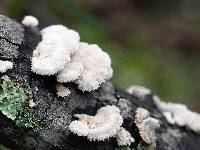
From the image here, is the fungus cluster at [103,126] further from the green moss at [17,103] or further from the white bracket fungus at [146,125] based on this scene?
the green moss at [17,103]

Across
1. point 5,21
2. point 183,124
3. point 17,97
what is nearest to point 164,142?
point 183,124

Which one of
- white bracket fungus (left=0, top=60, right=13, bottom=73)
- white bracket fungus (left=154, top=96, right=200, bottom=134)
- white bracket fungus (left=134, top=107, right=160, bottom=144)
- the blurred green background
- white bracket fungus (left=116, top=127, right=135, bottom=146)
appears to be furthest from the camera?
the blurred green background

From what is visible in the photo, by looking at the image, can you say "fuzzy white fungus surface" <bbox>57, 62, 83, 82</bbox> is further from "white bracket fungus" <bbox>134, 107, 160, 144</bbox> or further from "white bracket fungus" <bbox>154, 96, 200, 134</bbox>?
"white bracket fungus" <bbox>154, 96, 200, 134</bbox>

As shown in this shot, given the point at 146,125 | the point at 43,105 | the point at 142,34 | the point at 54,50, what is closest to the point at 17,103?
the point at 43,105

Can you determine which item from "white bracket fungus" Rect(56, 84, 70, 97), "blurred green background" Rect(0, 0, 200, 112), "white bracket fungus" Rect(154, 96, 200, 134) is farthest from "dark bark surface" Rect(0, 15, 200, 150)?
"blurred green background" Rect(0, 0, 200, 112)

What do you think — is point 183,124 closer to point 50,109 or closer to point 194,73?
point 50,109

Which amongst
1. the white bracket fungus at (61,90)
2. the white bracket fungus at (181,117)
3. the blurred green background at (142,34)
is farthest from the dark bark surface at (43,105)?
the blurred green background at (142,34)

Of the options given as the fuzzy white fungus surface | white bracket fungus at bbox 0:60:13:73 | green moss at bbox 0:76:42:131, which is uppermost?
the fuzzy white fungus surface

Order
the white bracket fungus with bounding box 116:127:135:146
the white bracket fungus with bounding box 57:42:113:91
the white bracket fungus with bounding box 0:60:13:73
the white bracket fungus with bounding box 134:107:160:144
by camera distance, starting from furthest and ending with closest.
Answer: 1. the white bracket fungus with bounding box 134:107:160:144
2. the white bracket fungus with bounding box 116:127:135:146
3. the white bracket fungus with bounding box 57:42:113:91
4. the white bracket fungus with bounding box 0:60:13:73
